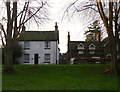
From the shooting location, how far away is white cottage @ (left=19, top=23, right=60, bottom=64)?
66125mm

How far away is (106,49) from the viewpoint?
81938mm

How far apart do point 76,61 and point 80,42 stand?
28957 mm

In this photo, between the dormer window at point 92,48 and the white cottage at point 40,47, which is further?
the dormer window at point 92,48

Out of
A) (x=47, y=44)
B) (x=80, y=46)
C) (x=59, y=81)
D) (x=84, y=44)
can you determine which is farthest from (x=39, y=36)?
(x=59, y=81)

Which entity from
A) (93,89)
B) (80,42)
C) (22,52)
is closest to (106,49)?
(80,42)

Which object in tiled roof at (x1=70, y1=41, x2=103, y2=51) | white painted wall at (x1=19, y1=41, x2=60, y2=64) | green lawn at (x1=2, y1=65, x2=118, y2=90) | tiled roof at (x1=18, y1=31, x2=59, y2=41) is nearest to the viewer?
green lawn at (x1=2, y1=65, x2=118, y2=90)

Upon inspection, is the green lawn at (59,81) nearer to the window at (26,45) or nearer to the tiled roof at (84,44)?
the window at (26,45)

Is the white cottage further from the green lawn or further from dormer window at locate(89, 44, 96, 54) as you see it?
the green lawn

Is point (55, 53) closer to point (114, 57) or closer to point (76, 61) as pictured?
point (76, 61)

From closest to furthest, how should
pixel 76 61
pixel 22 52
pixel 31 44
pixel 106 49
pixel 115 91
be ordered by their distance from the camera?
pixel 115 91, pixel 76 61, pixel 22 52, pixel 31 44, pixel 106 49

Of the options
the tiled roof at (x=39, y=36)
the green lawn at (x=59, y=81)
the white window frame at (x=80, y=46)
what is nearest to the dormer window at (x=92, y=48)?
the white window frame at (x=80, y=46)

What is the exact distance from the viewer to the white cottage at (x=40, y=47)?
66.1 metres

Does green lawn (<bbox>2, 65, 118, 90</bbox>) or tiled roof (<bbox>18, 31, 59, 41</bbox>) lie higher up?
tiled roof (<bbox>18, 31, 59, 41</bbox>)

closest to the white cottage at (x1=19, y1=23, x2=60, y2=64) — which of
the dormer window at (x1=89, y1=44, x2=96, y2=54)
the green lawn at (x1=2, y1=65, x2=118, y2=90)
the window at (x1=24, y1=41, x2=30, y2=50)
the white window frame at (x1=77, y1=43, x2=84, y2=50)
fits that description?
the window at (x1=24, y1=41, x2=30, y2=50)
